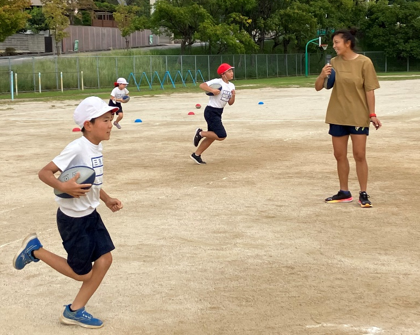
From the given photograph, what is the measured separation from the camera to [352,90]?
867cm

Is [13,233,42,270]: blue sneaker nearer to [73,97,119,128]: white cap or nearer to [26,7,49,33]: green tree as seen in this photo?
[73,97,119,128]: white cap

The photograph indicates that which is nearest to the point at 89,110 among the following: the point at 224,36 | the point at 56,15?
the point at 224,36

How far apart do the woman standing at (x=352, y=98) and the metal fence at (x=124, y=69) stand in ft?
111

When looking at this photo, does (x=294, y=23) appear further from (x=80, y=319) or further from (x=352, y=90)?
(x=80, y=319)

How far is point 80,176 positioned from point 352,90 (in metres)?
4.76

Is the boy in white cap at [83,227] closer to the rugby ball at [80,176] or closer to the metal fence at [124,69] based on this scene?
the rugby ball at [80,176]

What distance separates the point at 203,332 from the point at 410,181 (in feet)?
20.6

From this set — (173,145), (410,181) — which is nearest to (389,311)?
(410,181)

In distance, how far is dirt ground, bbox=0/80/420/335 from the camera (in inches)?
202

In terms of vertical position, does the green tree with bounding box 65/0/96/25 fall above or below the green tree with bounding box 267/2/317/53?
above

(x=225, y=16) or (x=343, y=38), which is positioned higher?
(x=225, y=16)

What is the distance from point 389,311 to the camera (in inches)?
203

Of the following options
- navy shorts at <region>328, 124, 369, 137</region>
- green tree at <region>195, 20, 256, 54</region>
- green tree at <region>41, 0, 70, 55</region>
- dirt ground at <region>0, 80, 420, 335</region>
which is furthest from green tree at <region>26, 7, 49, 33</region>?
navy shorts at <region>328, 124, 369, 137</region>

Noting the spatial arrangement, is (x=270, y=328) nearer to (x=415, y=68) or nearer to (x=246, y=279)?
(x=246, y=279)
